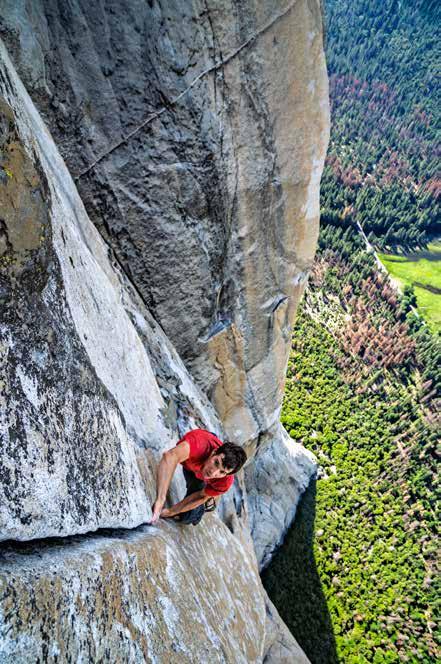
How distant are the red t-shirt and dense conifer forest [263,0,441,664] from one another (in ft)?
43.2

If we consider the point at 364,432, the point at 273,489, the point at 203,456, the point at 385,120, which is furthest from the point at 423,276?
the point at 203,456

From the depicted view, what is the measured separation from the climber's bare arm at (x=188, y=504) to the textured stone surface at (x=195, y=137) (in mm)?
3465

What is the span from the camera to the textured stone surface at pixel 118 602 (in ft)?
6.69

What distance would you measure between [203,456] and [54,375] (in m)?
2.49

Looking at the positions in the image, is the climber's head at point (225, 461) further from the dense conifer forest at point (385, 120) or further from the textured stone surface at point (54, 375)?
the dense conifer forest at point (385, 120)

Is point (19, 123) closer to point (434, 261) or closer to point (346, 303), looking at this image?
point (346, 303)

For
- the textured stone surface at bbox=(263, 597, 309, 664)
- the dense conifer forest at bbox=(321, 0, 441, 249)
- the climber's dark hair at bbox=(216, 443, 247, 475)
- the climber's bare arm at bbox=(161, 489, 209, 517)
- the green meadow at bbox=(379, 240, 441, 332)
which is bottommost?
the textured stone surface at bbox=(263, 597, 309, 664)

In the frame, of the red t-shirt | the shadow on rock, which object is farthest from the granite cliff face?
the shadow on rock

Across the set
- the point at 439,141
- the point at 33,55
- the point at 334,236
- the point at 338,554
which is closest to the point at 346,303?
the point at 334,236

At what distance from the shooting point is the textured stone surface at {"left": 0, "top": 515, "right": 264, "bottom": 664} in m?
2.04

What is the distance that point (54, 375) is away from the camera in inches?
107

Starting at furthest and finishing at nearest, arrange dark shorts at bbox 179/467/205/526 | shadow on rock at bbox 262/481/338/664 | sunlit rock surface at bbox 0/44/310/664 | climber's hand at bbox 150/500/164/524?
shadow on rock at bbox 262/481/338/664
dark shorts at bbox 179/467/205/526
climber's hand at bbox 150/500/164/524
sunlit rock surface at bbox 0/44/310/664

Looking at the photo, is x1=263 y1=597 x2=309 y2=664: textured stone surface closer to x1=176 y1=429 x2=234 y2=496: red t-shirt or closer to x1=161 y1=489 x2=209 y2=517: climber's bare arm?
x1=161 y1=489 x2=209 y2=517: climber's bare arm

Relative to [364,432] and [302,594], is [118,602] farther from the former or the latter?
[364,432]
